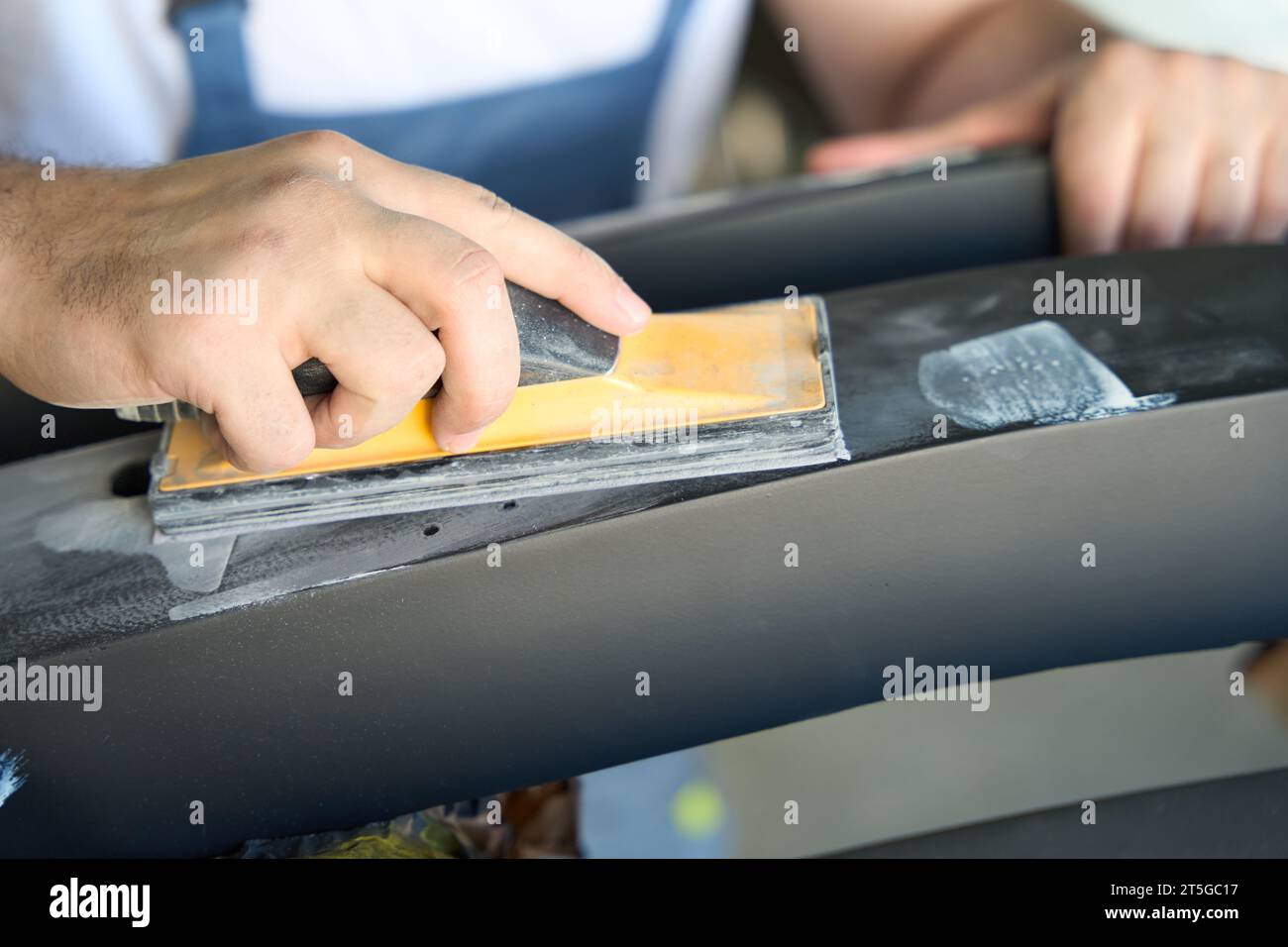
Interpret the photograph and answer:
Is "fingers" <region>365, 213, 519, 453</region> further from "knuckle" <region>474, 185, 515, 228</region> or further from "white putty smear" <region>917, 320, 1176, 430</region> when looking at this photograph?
"white putty smear" <region>917, 320, 1176, 430</region>

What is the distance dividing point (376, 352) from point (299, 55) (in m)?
0.50

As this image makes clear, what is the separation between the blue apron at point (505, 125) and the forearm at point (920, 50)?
0.16m

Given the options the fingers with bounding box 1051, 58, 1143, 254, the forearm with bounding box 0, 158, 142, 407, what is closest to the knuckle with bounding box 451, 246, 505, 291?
the forearm with bounding box 0, 158, 142, 407

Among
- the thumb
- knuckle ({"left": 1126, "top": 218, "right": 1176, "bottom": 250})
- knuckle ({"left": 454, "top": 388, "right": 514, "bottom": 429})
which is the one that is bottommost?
knuckle ({"left": 454, "top": 388, "right": 514, "bottom": 429})

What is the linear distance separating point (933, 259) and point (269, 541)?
387mm

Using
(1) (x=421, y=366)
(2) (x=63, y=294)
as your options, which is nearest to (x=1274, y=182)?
(1) (x=421, y=366)

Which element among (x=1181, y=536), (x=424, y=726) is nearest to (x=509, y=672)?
(x=424, y=726)

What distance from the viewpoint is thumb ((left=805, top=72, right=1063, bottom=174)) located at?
0.68 metres

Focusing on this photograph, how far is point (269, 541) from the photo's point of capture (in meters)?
0.45

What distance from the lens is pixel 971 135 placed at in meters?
0.71

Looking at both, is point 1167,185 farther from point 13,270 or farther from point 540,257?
point 13,270

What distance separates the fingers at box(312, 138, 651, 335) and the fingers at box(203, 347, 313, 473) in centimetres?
8
